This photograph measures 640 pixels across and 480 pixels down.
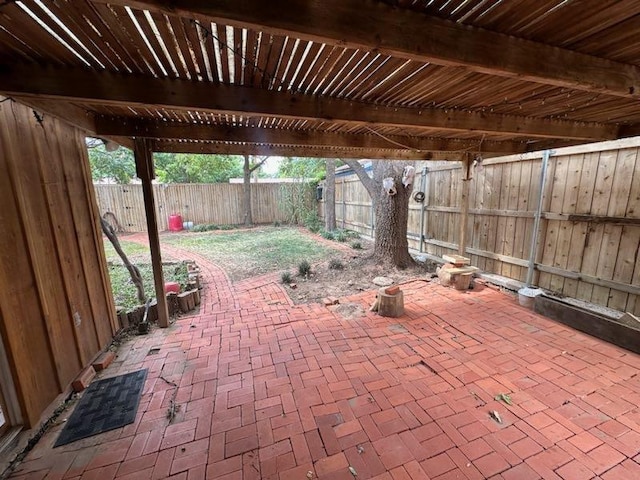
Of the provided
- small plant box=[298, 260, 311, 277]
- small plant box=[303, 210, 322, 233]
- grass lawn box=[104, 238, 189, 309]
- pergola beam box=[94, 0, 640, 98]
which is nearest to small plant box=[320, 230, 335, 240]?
small plant box=[303, 210, 322, 233]

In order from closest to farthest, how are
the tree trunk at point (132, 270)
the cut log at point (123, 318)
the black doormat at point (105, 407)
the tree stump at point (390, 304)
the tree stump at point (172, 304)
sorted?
1. the black doormat at point (105, 407)
2. the cut log at point (123, 318)
3. the tree trunk at point (132, 270)
4. the tree stump at point (390, 304)
5. the tree stump at point (172, 304)

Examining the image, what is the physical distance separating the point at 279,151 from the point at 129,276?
12.2 ft

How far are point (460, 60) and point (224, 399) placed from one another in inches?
110

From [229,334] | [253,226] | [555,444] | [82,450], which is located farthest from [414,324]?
[253,226]

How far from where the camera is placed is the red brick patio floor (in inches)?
67.5

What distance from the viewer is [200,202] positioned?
11.8m

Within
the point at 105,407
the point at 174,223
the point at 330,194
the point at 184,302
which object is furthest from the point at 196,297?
the point at 174,223

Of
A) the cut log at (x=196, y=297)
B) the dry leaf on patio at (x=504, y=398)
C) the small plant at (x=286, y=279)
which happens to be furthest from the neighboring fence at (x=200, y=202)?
the dry leaf on patio at (x=504, y=398)

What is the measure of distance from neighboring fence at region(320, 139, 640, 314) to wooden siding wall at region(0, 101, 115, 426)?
5824 mm

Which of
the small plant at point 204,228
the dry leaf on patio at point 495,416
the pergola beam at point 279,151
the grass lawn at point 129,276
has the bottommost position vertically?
the dry leaf on patio at point 495,416

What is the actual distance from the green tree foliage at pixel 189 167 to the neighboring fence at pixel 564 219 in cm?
1126

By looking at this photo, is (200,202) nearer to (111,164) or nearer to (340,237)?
(111,164)

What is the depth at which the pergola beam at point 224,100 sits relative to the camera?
168 cm

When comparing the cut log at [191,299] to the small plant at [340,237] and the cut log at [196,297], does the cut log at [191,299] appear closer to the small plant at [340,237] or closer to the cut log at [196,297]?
the cut log at [196,297]
